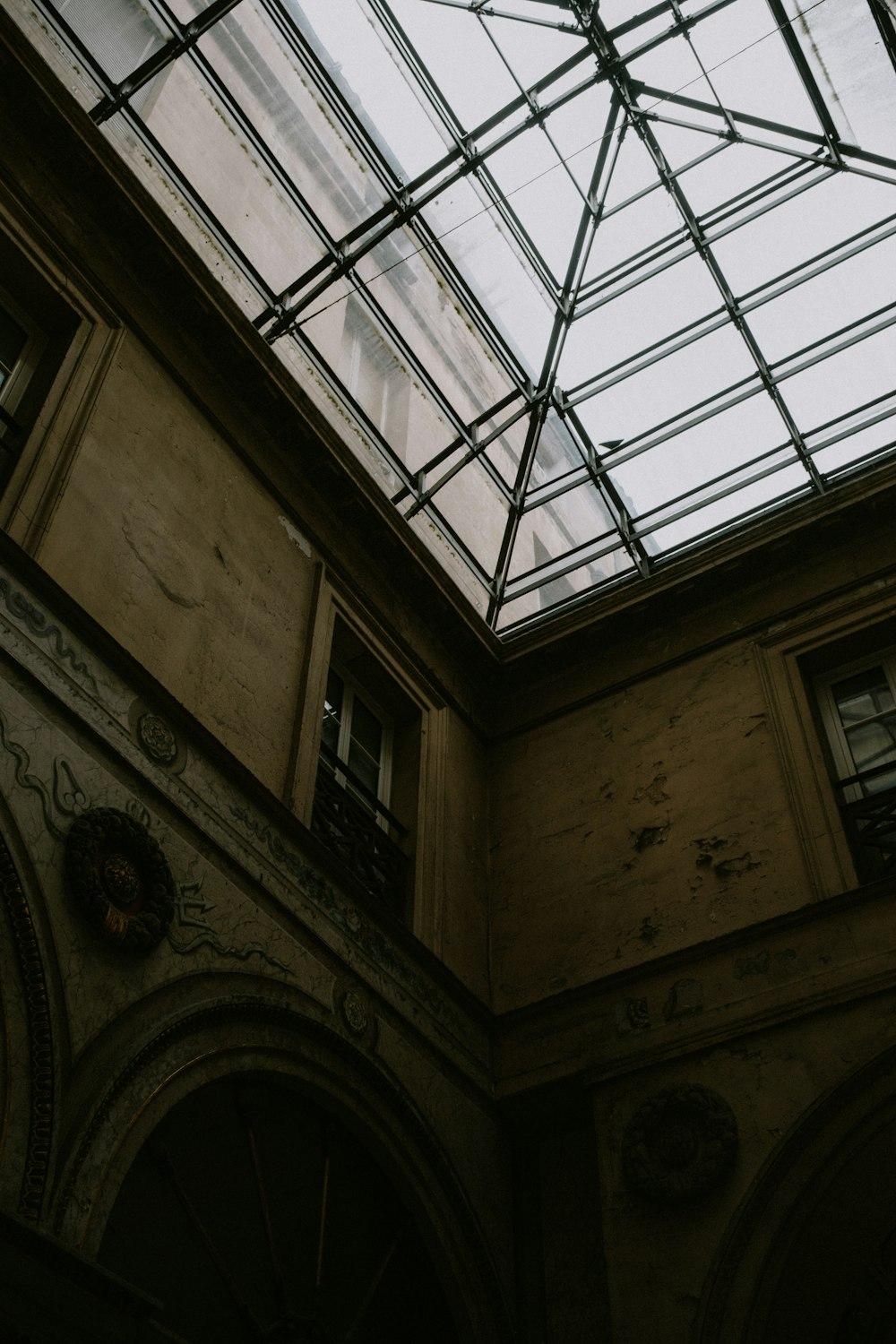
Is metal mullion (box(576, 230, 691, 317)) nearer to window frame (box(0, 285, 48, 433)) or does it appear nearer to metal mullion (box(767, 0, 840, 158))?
metal mullion (box(767, 0, 840, 158))

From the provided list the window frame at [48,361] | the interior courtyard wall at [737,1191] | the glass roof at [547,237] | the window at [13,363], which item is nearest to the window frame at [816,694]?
the interior courtyard wall at [737,1191]

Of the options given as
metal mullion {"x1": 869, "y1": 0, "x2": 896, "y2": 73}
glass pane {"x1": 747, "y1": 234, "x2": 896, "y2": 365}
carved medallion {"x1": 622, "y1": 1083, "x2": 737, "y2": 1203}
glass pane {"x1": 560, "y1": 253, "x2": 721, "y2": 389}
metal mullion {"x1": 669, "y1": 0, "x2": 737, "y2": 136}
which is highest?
metal mullion {"x1": 669, "y1": 0, "x2": 737, "y2": 136}

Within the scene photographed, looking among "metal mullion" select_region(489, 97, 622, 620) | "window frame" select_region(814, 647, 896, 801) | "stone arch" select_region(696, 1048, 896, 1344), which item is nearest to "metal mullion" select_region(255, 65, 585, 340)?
"metal mullion" select_region(489, 97, 622, 620)

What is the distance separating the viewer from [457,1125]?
718cm

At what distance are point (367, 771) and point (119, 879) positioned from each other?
339 centimetres

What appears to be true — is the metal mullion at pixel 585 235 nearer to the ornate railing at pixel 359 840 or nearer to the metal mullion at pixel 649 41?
the metal mullion at pixel 649 41

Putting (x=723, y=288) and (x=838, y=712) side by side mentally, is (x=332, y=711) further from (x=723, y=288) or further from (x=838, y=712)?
(x=723, y=288)

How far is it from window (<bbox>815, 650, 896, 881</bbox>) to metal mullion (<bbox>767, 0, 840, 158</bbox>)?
12.1 feet

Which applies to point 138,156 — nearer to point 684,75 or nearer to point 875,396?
point 684,75

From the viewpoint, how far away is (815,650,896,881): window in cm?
764

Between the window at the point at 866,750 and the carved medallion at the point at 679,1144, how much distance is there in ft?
5.58

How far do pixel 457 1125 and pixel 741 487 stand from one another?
17.5ft

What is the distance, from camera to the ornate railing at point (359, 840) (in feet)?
25.1

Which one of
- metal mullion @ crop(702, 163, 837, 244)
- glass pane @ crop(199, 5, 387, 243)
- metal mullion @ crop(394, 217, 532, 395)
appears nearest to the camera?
glass pane @ crop(199, 5, 387, 243)
